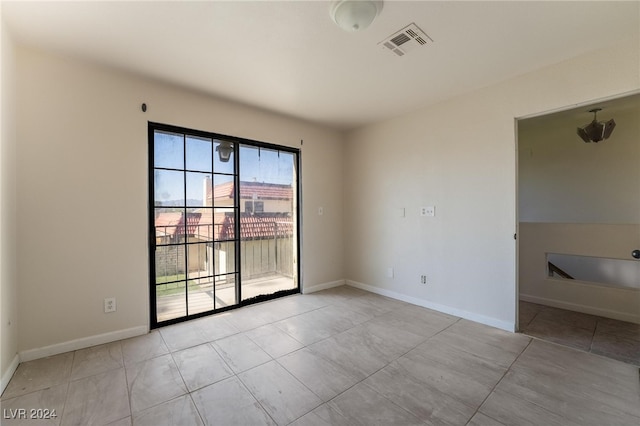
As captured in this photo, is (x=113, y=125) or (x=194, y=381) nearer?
(x=194, y=381)

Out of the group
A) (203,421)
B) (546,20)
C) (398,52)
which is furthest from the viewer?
(398,52)

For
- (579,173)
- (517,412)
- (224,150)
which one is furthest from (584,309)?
(224,150)

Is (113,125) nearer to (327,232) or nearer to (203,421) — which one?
(203,421)

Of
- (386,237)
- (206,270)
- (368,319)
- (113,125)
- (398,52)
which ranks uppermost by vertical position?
(398,52)

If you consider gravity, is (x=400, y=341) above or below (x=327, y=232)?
below

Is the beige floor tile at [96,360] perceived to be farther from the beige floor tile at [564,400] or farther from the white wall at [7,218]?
the beige floor tile at [564,400]

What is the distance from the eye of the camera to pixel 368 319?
3.07m

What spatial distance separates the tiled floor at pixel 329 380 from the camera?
1605 millimetres

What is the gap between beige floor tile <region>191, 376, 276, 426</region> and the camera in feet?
5.13

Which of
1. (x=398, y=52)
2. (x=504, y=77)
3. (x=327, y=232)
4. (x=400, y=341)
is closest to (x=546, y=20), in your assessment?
(x=504, y=77)

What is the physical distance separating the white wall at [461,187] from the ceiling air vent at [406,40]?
1330 mm

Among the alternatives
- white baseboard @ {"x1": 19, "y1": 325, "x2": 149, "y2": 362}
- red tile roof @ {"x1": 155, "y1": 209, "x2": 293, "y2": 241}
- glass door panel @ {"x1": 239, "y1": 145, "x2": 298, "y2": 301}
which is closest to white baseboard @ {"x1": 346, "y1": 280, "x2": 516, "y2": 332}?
glass door panel @ {"x1": 239, "y1": 145, "x2": 298, "y2": 301}

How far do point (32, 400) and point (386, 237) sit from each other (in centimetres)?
385

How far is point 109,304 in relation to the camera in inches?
99.7
